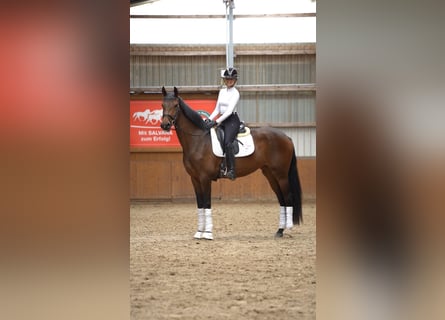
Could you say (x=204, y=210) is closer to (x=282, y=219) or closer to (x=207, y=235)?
(x=207, y=235)

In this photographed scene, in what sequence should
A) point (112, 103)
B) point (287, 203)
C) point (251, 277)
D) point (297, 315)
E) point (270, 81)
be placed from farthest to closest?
point (270, 81), point (287, 203), point (251, 277), point (297, 315), point (112, 103)

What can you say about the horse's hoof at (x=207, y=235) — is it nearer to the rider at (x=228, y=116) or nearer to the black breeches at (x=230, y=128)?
the rider at (x=228, y=116)

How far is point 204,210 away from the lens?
705cm

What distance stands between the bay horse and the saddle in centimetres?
5

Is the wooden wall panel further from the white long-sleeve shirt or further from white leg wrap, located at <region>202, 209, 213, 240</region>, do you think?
white leg wrap, located at <region>202, 209, 213, 240</region>

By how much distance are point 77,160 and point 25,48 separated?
245 mm

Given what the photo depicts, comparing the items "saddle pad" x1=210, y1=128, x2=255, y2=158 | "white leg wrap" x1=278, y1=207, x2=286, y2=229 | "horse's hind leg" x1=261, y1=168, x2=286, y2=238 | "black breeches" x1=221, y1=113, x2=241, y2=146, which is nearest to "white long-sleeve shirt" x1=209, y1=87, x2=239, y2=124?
"black breeches" x1=221, y1=113, x2=241, y2=146

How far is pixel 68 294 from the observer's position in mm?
1272

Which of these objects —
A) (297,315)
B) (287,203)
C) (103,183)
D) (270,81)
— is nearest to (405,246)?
(103,183)

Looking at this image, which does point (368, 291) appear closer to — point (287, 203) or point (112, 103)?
point (112, 103)

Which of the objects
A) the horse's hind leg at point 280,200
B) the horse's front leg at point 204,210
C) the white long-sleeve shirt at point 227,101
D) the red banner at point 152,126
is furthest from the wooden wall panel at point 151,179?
the white long-sleeve shirt at point 227,101

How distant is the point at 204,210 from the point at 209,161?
23.7 inches

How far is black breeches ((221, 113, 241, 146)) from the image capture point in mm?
7281

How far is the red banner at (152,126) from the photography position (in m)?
12.4
